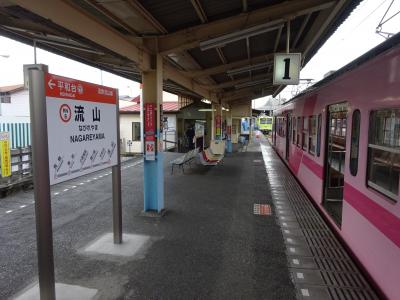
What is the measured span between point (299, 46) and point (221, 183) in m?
3.98

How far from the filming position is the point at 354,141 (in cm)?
362

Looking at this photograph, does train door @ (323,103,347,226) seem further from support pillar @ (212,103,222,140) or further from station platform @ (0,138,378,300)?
support pillar @ (212,103,222,140)

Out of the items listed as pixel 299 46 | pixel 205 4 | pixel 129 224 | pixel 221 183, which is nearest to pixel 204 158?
pixel 221 183

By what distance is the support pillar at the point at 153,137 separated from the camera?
5176 millimetres

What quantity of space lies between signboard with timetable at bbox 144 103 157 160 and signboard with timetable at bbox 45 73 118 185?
1295 mm

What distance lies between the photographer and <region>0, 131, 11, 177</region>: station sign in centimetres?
627

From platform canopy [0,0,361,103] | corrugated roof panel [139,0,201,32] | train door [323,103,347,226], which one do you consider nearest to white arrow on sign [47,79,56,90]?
platform canopy [0,0,361,103]

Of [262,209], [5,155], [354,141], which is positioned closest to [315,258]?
[354,141]

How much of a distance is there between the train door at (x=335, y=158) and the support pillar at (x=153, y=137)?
291 cm

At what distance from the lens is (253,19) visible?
→ 187 inches

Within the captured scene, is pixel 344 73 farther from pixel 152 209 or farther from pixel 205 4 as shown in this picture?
pixel 152 209

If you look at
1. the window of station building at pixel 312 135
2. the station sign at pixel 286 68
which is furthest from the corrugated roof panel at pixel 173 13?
the window of station building at pixel 312 135

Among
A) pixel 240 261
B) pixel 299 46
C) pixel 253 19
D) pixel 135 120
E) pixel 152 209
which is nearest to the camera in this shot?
pixel 240 261

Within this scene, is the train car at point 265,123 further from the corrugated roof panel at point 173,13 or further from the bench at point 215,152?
the corrugated roof panel at point 173,13
